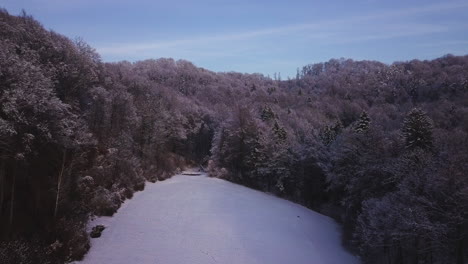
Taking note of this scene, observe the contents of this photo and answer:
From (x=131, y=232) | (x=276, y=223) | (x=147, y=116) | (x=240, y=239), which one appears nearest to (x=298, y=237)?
(x=276, y=223)

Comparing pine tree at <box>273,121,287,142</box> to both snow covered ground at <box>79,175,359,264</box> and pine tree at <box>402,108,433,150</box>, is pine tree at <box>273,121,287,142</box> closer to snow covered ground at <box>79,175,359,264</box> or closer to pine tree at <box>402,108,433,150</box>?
snow covered ground at <box>79,175,359,264</box>

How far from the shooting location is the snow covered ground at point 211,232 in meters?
21.4

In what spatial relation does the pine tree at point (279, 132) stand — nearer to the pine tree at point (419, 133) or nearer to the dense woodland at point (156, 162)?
the dense woodland at point (156, 162)

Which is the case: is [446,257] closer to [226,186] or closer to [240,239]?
[240,239]

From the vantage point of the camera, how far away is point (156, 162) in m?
48.5

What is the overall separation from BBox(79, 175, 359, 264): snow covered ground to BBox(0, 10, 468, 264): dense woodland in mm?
1730

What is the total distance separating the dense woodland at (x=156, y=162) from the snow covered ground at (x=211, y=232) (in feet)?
5.68

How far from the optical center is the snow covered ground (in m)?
21.4

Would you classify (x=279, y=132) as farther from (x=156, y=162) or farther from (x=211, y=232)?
(x=211, y=232)

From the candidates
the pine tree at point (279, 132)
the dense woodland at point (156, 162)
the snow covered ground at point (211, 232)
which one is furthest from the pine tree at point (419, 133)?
the pine tree at point (279, 132)

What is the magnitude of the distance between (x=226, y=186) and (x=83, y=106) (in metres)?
18.8

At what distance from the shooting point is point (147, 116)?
46.6 meters

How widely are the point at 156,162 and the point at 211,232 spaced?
80.1ft

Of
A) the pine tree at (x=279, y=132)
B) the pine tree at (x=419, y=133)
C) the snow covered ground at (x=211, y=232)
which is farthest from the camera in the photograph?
the pine tree at (x=279, y=132)
